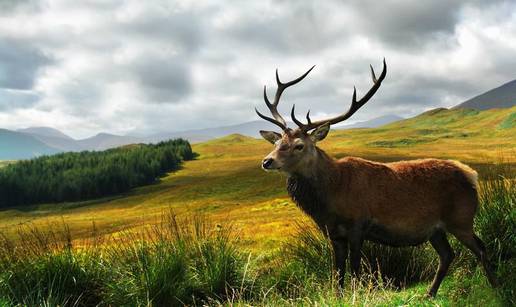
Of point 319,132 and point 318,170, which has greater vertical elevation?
point 319,132

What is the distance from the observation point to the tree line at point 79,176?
13075 centimetres

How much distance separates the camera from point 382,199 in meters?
8.22

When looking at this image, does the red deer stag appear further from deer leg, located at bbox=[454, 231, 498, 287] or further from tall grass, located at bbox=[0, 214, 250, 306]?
tall grass, located at bbox=[0, 214, 250, 306]

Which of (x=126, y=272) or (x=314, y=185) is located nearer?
(x=314, y=185)

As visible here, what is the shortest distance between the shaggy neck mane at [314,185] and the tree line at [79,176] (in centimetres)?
12950

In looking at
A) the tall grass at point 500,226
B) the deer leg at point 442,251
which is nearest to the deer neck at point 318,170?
the deer leg at point 442,251

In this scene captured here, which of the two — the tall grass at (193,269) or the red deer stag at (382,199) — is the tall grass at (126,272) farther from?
the red deer stag at (382,199)

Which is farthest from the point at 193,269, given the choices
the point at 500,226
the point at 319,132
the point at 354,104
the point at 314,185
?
the point at 500,226

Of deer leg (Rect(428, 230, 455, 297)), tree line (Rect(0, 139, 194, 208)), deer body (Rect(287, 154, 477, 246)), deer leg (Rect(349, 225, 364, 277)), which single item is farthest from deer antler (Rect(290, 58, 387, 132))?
tree line (Rect(0, 139, 194, 208))

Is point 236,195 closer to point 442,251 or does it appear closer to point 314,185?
point 314,185

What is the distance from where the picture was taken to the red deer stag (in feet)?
26.5

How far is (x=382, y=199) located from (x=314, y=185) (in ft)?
4.00

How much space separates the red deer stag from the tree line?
5103 inches

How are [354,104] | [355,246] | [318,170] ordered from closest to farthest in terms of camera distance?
[355,246] → [318,170] → [354,104]
